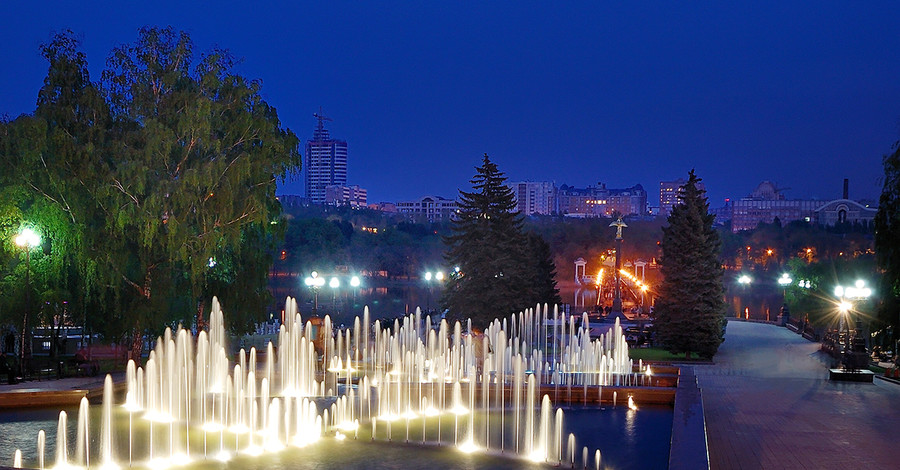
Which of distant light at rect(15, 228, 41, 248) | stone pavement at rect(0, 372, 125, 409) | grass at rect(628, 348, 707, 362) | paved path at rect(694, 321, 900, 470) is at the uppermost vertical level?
distant light at rect(15, 228, 41, 248)

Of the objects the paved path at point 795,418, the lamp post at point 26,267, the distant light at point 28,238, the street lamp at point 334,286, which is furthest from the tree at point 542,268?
the distant light at point 28,238

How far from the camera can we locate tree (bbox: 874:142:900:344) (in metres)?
20.9

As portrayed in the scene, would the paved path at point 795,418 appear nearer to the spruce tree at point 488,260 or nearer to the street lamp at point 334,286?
the spruce tree at point 488,260

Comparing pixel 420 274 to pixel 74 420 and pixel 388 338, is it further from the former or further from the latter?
pixel 74 420

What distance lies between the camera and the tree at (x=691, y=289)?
2895 centimetres

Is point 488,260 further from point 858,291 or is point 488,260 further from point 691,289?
point 858,291

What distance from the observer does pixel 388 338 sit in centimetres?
3047

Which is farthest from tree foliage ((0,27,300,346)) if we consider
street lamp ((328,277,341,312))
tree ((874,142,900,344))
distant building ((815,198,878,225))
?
distant building ((815,198,878,225))

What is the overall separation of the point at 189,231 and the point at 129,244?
78.1 inches

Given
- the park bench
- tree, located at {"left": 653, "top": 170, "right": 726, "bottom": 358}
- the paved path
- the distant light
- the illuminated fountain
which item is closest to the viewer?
the paved path

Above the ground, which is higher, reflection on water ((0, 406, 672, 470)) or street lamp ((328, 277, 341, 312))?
street lamp ((328, 277, 341, 312))

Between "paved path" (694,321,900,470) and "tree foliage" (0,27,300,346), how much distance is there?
1309cm

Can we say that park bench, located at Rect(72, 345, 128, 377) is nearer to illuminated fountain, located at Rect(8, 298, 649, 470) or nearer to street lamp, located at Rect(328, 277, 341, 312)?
illuminated fountain, located at Rect(8, 298, 649, 470)

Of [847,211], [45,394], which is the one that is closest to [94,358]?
[45,394]
